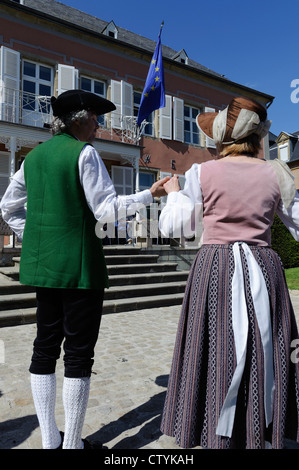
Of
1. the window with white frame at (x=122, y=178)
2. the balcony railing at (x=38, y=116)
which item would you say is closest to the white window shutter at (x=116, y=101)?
the balcony railing at (x=38, y=116)

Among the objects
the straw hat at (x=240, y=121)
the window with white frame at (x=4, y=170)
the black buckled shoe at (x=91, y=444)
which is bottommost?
the black buckled shoe at (x=91, y=444)

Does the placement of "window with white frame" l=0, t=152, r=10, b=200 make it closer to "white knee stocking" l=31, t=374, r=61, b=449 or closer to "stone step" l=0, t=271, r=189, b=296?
"stone step" l=0, t=271, r=189, b=296

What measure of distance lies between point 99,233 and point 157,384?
179 centimetres

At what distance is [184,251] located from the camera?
9.71m

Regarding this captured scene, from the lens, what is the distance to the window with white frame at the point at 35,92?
1123cm

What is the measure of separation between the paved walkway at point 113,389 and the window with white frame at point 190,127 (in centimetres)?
1163

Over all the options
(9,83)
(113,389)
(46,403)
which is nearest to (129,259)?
(113,389)

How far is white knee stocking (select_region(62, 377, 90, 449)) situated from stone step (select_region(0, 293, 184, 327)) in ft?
12.0

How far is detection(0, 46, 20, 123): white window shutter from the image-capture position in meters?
10.5

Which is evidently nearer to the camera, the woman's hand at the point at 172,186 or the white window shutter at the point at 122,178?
the woman's hand at the point at 172,186

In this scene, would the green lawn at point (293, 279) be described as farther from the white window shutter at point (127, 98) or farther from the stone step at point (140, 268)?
the white window shutter at point (127, 98)

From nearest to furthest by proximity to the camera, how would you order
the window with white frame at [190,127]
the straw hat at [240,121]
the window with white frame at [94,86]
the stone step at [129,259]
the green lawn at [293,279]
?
1. the straw hat at [240,121]
2. the stone step at [129,259]
3. the green lawn at [293,279]
4. the window with white frame at [94,86]
5. the window with white frame at [190,127]

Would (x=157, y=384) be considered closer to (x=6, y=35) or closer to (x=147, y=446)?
(x=147, y=446)

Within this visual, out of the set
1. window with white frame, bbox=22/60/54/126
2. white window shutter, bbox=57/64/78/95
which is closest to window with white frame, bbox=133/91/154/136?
white window shutter, bbox=57/64/78/95
